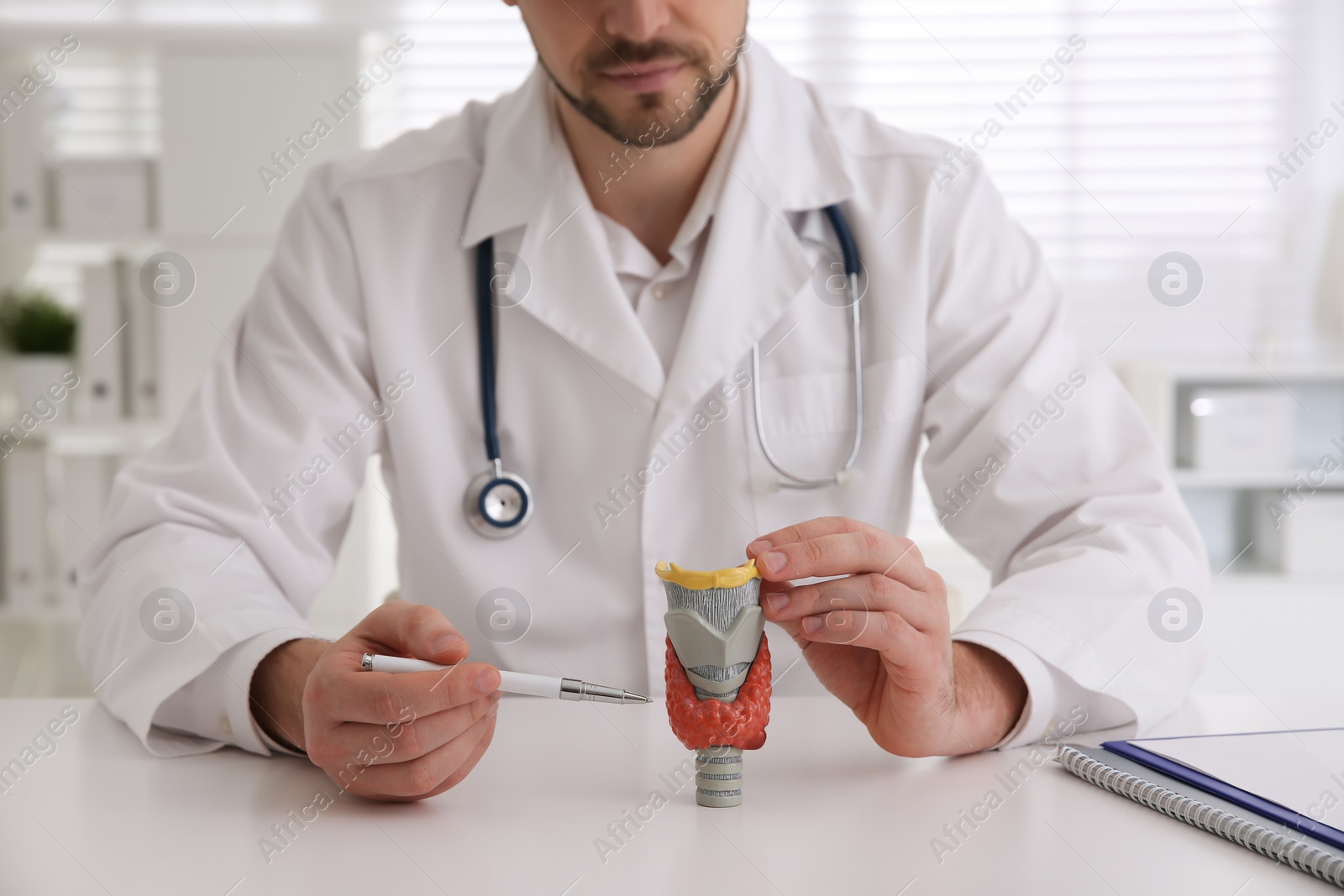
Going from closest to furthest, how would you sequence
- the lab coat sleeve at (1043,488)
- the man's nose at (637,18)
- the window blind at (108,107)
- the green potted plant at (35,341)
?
the lab coat sleeve at (1043,488), the man's nose at (637,18), the green potted plant at (35,341), the window blind at (108,107)

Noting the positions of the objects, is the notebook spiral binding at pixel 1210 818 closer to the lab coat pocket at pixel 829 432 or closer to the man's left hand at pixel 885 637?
the man's left hand at pixel 885 637

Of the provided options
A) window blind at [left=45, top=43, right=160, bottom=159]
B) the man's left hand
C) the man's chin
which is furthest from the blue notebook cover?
window blind at [left=45, top=43, right=160, bottom=159]

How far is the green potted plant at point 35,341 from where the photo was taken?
2676 mm

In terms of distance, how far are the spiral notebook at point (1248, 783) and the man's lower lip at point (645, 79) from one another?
33.5 inches

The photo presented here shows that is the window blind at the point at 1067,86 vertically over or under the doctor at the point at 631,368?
over

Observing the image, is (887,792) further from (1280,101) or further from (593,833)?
(1280,101)

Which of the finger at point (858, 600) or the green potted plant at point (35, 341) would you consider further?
the green potted plant at point (35, 341)

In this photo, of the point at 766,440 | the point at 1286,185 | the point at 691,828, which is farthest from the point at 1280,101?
the point at 691,828

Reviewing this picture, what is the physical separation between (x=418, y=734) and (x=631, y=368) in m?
0.61

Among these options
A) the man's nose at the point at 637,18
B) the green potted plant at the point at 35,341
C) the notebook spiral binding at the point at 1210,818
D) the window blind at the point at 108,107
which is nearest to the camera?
the notebook spiral binding at the point at 1210,818

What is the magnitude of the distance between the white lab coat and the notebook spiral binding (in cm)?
41

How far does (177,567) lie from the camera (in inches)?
43.9

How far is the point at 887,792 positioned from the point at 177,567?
73cm

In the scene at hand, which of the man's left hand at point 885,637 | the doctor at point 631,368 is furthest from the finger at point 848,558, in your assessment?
the doctor at point 631,368
